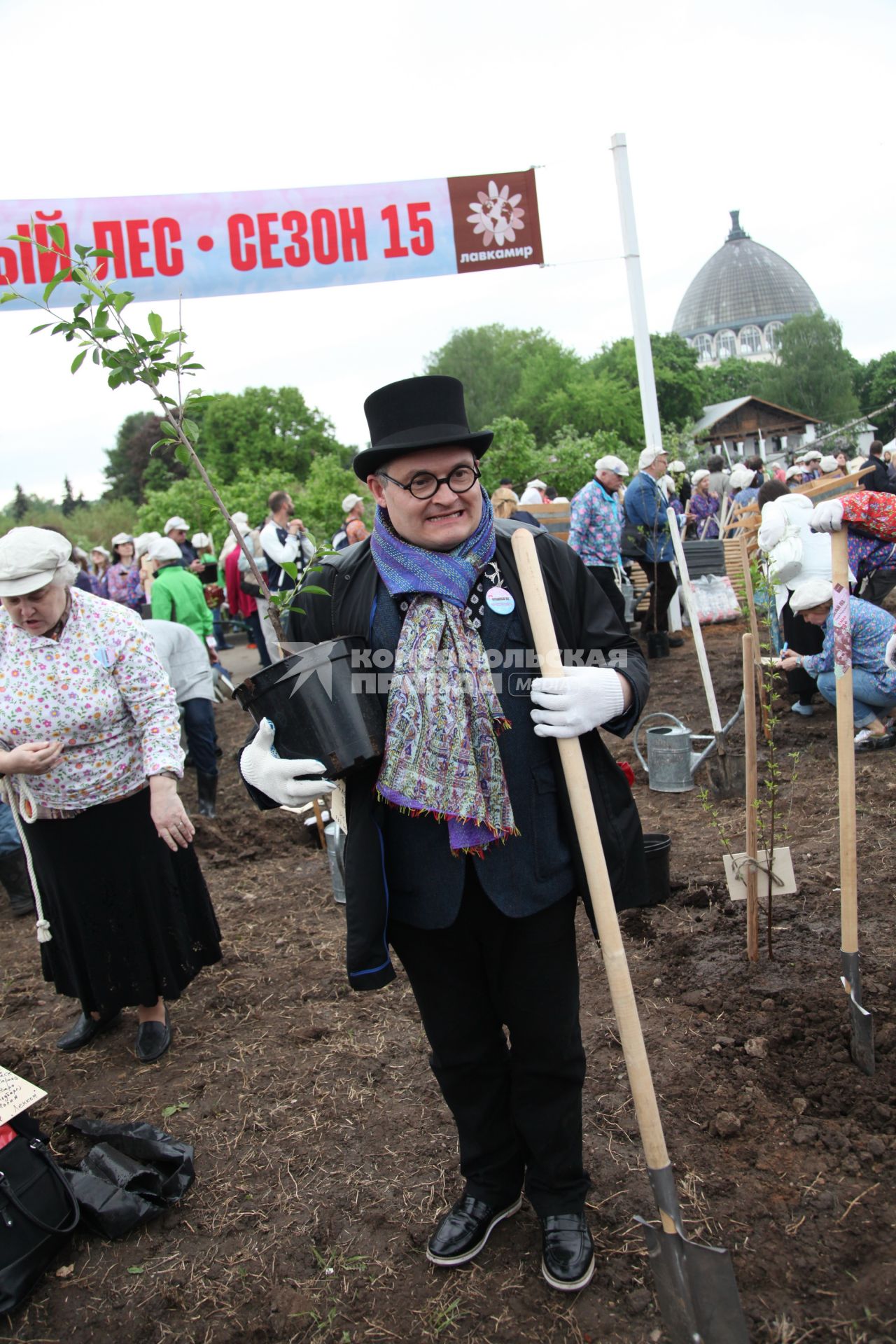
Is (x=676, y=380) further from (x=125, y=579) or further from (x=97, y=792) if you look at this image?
(x=97, y=792)

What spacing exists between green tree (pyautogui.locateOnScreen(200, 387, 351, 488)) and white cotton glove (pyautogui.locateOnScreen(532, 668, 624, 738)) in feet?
144

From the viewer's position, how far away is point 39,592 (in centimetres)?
297

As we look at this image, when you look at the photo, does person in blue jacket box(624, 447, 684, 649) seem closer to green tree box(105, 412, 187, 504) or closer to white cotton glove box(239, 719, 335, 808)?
white cotton glove box(239, 719, 335, 808)

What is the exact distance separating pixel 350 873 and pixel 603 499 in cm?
678

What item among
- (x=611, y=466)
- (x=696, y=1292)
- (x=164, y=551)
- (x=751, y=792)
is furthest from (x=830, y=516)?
(x=611, y=466)

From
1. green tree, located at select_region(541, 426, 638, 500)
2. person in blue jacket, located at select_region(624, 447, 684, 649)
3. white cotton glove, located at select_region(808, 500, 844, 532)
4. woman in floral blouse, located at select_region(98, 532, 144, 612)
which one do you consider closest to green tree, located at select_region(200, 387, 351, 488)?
green tree, located at select_region(541, 426, 638, 500)

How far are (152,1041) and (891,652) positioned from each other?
172 inches

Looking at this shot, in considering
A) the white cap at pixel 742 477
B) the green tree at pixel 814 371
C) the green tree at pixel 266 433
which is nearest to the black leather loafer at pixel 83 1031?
the white cap at pixel 742 477

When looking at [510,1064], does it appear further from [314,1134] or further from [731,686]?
[731,686]

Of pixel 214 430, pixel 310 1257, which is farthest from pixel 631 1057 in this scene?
pixel 214 430

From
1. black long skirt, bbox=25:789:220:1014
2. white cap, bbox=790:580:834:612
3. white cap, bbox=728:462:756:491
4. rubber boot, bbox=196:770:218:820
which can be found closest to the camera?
black long skirt, bbox=25:789:220:1014

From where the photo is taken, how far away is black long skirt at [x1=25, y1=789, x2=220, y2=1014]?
3.28m

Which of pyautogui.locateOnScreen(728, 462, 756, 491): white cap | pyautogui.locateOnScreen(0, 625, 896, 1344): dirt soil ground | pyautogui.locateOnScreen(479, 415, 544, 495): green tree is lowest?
pyautogui.locateOnScreen(0, 625, 896, 1344): dirt soil ground

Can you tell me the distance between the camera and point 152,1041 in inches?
140
